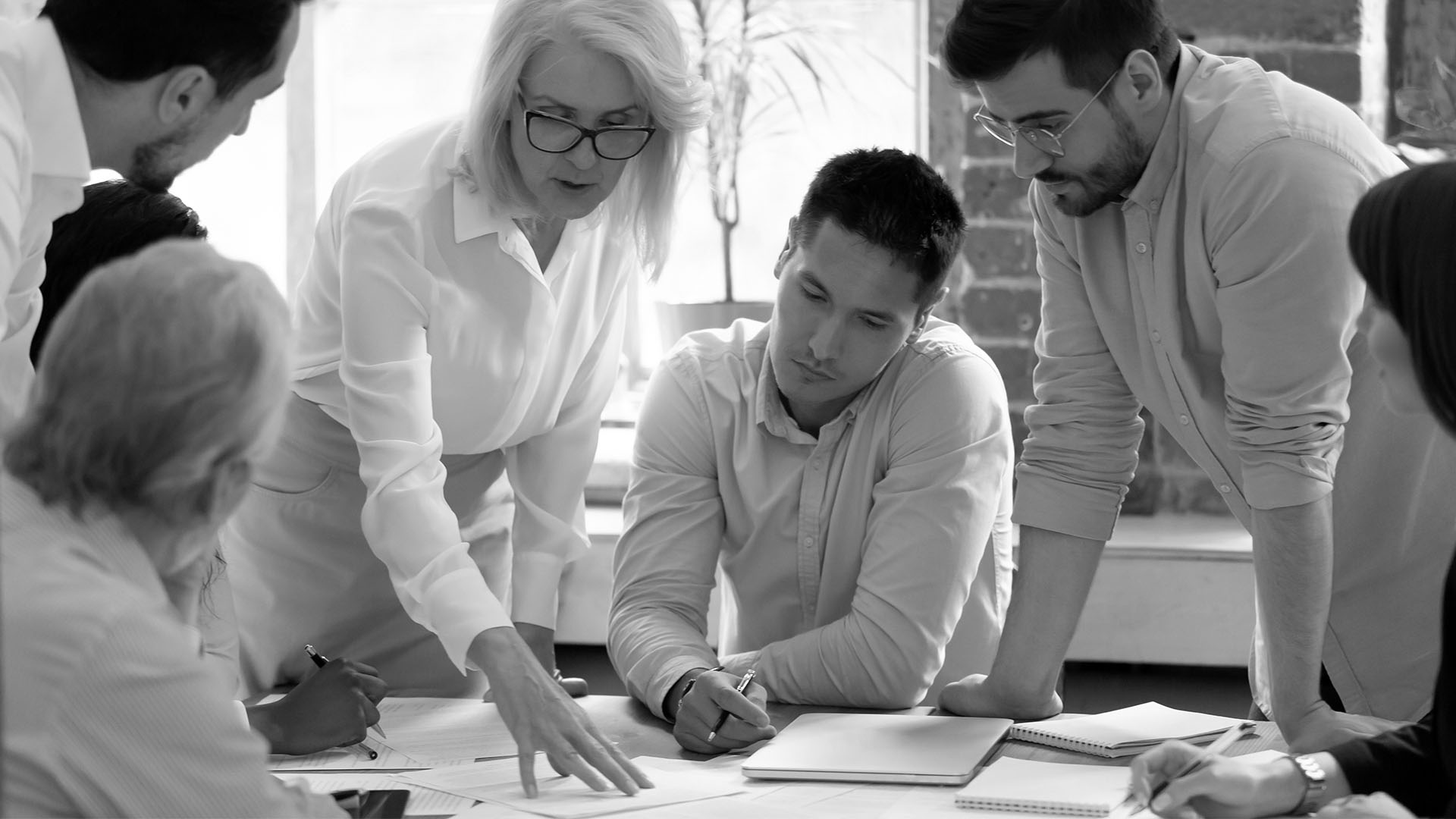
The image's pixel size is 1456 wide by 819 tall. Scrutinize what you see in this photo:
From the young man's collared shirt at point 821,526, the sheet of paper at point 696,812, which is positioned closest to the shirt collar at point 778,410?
the young man's collared shirt at point 821,526

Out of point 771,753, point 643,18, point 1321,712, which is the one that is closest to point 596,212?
point 643,18

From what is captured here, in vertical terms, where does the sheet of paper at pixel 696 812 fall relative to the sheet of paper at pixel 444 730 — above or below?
above

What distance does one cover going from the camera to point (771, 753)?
1508mm

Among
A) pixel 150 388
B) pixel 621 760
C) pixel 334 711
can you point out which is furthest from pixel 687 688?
pixel 150 388

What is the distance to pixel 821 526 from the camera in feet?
6.46

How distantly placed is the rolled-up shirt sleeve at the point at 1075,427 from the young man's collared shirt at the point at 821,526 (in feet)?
0.37

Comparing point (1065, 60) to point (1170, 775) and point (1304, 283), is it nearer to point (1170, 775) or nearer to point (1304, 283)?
point (1304, 283)

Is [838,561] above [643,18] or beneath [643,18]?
beneath

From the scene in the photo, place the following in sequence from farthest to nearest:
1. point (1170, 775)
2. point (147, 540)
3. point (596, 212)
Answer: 1. point (596, 212)
2. point (1170, 775)
3. point (147, 540)

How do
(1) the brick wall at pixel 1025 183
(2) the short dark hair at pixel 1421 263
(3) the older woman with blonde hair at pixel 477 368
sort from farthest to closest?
(1) the brick wall at pixel 1025 183, (3) the older woman with blonde hair at pixel 477 368, (2) the short dark hair at pixel 1421 263

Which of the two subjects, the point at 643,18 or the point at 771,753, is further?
the point at 643,18

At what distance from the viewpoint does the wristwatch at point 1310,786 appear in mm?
1335

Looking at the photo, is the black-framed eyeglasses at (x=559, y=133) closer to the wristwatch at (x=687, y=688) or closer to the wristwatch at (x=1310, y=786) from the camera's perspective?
the wristwatch at (x=687, y=688)

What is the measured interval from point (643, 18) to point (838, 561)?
2.45 ft
